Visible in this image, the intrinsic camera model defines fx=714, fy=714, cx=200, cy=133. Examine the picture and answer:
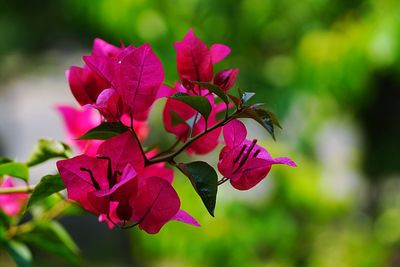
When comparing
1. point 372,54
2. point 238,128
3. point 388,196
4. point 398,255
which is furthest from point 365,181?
point 238,128

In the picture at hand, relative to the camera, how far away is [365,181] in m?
3.20

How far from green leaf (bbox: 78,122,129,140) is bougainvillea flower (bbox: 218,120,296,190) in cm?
5

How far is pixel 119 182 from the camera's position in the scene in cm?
34

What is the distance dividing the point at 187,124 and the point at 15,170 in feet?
0.34

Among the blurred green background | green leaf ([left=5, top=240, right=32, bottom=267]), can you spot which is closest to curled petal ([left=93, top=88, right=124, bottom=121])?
green leaf ([left=5, top=240, right=32, bottom=267])

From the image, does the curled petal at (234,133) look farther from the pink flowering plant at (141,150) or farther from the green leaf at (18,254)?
the green leaf at (18,254)

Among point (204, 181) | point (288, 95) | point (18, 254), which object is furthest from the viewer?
point (288, 95)

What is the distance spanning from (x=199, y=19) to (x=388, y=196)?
126 cm

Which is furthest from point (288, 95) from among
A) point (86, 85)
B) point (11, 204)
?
point (86, 85)

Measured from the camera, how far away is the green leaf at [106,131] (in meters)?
0.35

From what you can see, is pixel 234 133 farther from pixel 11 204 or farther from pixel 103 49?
pixel 11 204

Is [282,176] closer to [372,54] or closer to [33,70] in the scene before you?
[372,54]

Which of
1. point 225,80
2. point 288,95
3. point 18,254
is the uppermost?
point 288,95

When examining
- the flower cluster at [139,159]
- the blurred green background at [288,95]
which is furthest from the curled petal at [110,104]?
the blurred green background at [288,95]
